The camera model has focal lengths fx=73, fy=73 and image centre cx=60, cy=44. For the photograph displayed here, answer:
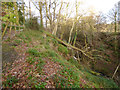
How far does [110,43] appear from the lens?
42.9ft

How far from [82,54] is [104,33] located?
7.19 meters

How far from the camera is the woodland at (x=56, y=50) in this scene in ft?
10.4

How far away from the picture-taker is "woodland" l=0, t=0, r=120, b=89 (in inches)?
125

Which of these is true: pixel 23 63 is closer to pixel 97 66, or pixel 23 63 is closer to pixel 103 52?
pixel 97 66

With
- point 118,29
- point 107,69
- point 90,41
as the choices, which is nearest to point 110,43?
point 118,29

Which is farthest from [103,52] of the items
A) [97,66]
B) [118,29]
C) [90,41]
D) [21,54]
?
[21,54]

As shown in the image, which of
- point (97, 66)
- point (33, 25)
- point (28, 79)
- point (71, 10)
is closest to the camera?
point (28, 79)

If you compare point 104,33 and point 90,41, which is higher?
point 104,33

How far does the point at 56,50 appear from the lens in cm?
747

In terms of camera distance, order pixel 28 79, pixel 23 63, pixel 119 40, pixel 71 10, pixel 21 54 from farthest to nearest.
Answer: pixel 119 40 < pixel 71 10 < pixel 21 54 < pixel 23 63 < pixel 28 79

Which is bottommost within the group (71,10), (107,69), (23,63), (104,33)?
(107,69)

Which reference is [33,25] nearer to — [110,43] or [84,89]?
[84,89]

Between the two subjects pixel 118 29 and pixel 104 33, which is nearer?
pixel 118 29

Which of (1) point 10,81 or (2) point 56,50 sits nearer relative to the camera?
(1) point 10,81
